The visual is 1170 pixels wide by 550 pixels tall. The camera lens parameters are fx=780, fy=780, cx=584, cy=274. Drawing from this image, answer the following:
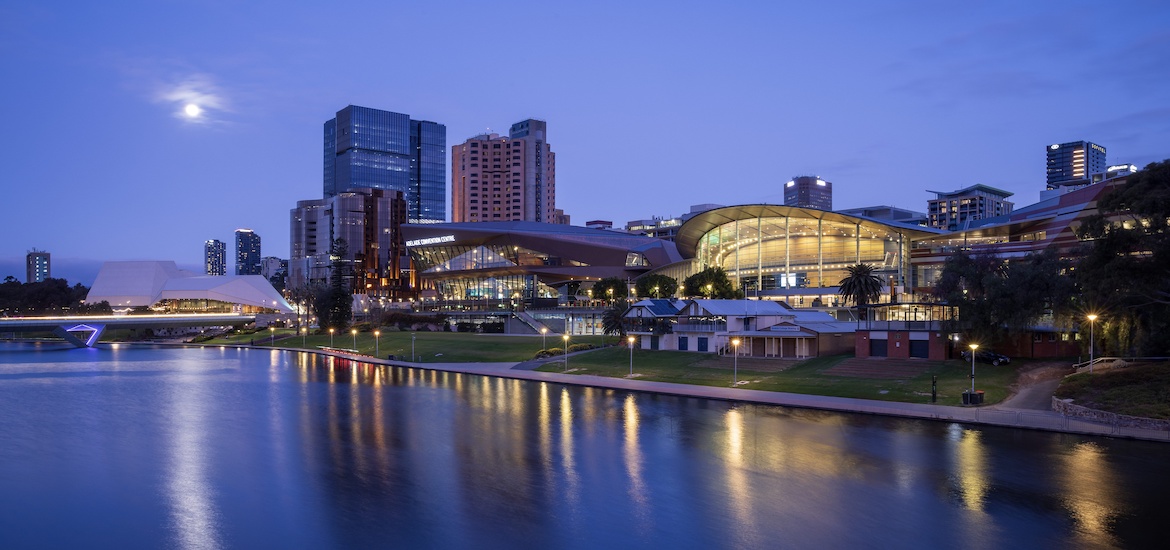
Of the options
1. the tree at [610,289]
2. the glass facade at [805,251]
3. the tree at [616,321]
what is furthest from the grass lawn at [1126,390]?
the tree at [610,289]

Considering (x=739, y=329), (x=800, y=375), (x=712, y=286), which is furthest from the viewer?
(x=712, y=286)

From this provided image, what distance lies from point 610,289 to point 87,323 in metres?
84.0

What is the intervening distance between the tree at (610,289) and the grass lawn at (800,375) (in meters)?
37.9

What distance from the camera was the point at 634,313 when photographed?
7725 cm

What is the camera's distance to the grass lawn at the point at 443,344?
83500 mm

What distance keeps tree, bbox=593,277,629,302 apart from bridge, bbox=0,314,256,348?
69805 millimetres

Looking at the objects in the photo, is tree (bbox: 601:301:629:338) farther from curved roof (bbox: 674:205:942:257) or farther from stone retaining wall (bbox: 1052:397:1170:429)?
stone retaining wall (bbox: 1052:397:1170:429)

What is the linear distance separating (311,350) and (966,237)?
9136cm

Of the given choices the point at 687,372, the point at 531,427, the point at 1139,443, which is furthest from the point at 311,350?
the point at 1139,443

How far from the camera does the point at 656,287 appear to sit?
Result: 342 ft

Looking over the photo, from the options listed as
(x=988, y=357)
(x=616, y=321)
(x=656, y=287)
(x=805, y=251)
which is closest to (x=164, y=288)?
(x=656, y=287)

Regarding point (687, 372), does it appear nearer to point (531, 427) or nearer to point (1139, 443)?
point (531, 427)

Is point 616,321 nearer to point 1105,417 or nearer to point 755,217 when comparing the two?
point 755,217

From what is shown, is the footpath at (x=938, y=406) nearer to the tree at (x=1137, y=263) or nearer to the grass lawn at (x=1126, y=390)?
the grass lawn at (x=1126, y=390)
